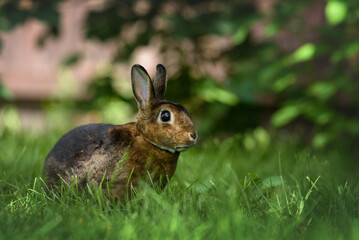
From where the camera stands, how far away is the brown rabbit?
1.99 m

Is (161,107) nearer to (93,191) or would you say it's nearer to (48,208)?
(93,191)

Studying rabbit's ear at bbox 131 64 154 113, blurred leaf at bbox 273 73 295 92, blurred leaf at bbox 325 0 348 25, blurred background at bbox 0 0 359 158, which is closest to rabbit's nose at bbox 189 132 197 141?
rabbit's ear at bbox 131 64 154 113

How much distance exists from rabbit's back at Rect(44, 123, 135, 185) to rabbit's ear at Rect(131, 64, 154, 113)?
0.45 ft

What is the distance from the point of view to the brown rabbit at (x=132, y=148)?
6.54 ft

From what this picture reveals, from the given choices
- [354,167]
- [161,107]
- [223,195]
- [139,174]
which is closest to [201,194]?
[223,195]

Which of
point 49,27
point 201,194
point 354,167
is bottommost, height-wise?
point 354,167

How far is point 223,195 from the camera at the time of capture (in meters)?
1.89

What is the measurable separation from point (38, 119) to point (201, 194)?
5265 mm

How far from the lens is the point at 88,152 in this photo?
2051 mm

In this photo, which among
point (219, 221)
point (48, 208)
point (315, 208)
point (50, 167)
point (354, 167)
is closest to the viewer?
point (219, 221)

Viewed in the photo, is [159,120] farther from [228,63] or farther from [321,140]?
[228,63]

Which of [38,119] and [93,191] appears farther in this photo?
[38,119]

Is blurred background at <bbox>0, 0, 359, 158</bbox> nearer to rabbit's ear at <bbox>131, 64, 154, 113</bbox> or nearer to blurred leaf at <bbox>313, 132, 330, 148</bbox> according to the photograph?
blurred leaf at <bbox>313, 132, 330, 148</bbox>

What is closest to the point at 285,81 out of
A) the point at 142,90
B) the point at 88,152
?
the point at 142,90
